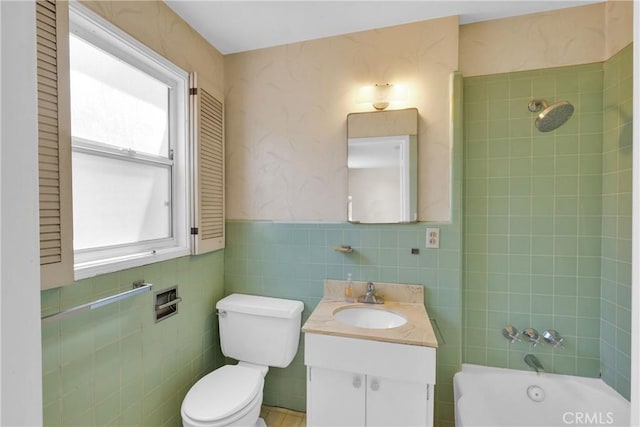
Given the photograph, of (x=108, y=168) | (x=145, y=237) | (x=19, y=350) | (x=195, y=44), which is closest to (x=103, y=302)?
(x=145, y=237)

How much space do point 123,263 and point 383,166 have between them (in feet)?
4.67

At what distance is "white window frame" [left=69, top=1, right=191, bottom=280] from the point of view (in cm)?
111

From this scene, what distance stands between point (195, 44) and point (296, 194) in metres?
1.09

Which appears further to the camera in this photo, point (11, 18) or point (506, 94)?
point (506, 94)

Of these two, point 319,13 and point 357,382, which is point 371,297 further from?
point 319,13

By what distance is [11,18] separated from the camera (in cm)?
31

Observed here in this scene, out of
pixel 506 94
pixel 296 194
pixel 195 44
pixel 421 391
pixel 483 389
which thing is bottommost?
pixel 483 389

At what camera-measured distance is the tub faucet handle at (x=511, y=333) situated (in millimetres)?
1613

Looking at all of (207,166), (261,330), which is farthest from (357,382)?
(207,166)

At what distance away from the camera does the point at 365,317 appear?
161 cm

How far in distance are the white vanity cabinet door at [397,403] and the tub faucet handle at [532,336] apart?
79 cm

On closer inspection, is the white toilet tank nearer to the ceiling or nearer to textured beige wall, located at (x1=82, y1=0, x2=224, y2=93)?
textured beige wall, located at (x1=82, y1=0, x2=224, y2=93)

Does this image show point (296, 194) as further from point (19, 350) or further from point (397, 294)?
point (19, 350)

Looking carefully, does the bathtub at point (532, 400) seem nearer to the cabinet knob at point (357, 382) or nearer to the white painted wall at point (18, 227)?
the cabinet knob at point (357, 382)
